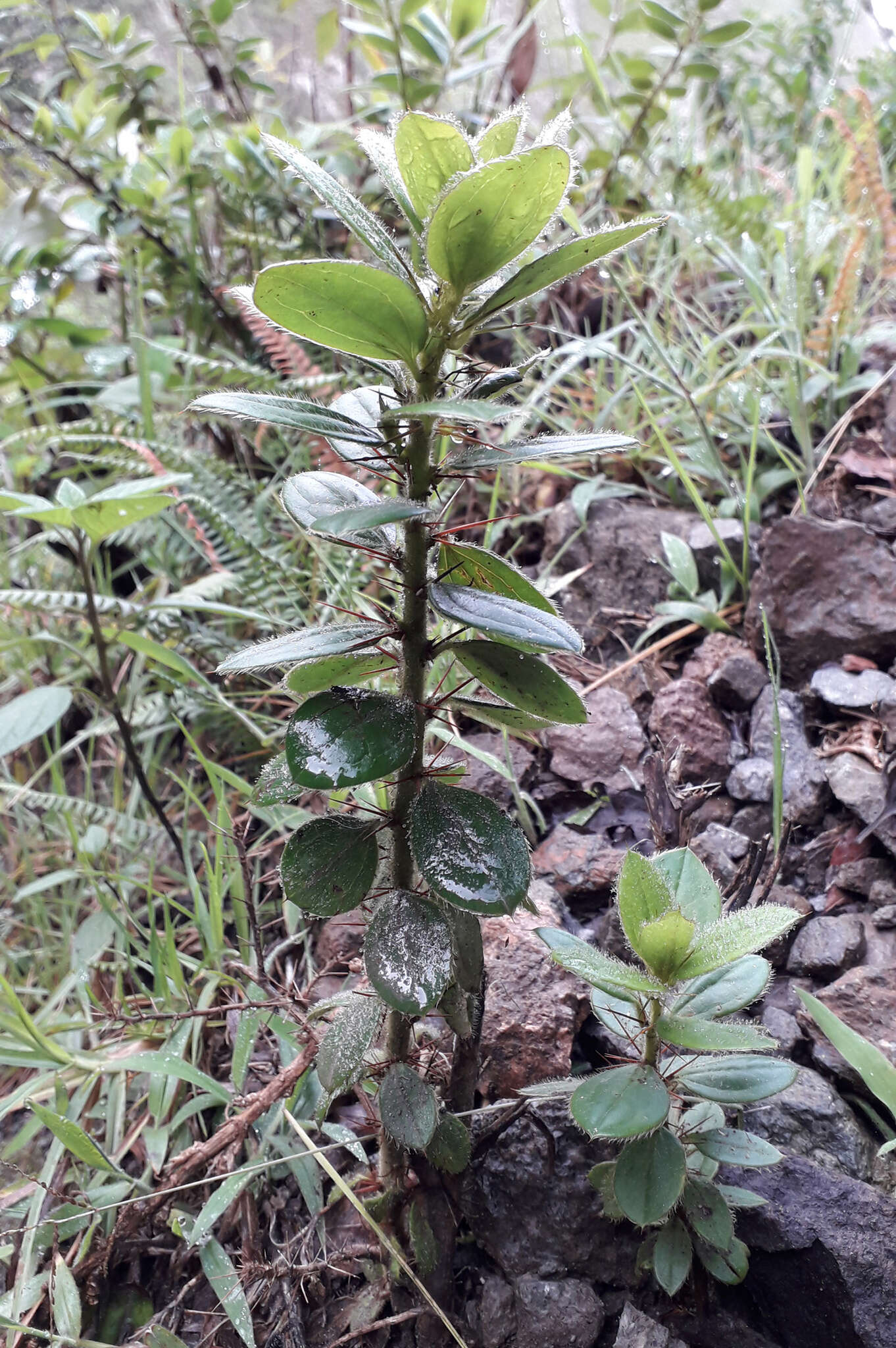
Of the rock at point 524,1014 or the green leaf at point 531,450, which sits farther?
the rock at point 524,1014

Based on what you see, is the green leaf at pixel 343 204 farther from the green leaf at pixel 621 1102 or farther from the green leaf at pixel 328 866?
the green leaf at pixel 621 1102

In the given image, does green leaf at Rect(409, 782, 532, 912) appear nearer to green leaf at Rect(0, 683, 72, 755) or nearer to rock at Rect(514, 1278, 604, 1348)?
rock at Rect(514, 1278, 604, 1348)

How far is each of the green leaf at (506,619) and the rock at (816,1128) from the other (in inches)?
24.9

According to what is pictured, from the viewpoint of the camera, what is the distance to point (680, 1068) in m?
0.81

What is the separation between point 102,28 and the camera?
2.29 m

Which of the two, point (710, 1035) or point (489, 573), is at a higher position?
point (489, 573)

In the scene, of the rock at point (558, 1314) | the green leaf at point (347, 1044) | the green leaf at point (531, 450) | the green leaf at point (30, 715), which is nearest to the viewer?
the green leaf at point (531, 450)

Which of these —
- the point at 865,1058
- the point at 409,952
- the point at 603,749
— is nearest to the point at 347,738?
the point at 409,952

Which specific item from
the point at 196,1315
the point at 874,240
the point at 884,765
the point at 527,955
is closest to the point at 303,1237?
the point at 196,1315

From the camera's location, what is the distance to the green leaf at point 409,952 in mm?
661

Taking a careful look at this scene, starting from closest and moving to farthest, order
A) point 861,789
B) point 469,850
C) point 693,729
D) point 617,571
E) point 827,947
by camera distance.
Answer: point 469,850 < point 827,947 < point 861,789 < point 693,729 < point 617,571

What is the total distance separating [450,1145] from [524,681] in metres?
0.49

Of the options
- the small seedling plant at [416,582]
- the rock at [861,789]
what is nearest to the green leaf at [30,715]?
the small seedling plant at [416,582]

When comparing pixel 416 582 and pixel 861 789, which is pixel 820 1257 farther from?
pixel 416 582
